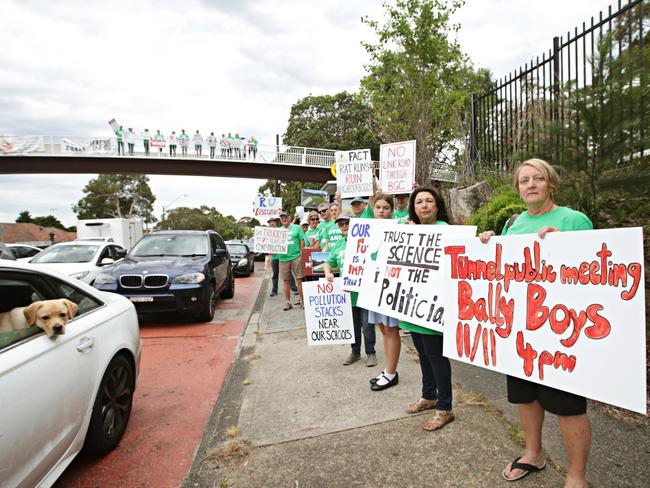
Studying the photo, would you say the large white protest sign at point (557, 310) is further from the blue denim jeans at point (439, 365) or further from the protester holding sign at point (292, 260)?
the protester holding sign at point (292, 260)

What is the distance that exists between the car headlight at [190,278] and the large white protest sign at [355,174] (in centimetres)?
297

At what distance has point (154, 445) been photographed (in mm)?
3301

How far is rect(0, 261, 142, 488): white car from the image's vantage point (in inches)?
80.4

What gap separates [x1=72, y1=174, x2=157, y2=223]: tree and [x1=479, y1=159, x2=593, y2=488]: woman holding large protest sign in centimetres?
7229

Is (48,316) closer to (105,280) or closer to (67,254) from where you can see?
(105,280)

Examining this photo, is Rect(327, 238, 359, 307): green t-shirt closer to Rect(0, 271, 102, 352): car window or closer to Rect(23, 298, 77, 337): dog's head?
Rect(0, 271, 102, 352): car window

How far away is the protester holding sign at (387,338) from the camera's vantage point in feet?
12.2

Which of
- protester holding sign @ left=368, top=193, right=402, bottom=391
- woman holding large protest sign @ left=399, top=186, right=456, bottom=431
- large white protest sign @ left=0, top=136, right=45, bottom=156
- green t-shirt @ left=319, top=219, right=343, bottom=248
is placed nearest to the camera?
woman holding large protest sign @ left=399, top=186, right=456, bottom=431

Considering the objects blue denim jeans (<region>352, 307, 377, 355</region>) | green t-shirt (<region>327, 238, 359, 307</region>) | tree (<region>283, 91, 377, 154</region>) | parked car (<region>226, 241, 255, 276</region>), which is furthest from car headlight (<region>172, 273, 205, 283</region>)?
tree (<region>283, 91, 377, 154</region>)

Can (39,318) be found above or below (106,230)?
below

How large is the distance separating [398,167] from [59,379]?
4.87 m

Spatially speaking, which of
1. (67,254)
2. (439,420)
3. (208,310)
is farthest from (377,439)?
(67,254)

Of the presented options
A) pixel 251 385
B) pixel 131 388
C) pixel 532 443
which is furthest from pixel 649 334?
pixel 131 388

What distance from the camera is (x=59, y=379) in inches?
94.4
